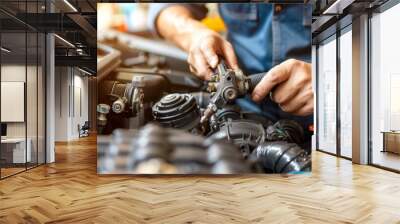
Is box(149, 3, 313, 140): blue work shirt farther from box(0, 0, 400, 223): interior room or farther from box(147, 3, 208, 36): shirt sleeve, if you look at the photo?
box(0, 0, 400, 223): interior room

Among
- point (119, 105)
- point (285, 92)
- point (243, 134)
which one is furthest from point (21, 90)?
point (285, 92)

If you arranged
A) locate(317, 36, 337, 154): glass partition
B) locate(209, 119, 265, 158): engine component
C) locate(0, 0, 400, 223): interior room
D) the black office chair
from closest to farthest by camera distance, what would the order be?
1. locate(0, 0, 400, 223): interior room
2. locate(209, 119, 265, 158): engine component
3. locate(317, 36, 337, 154): glass partition
4. the black office chair

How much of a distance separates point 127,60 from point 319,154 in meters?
5.78

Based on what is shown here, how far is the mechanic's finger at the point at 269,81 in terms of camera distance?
604 centimetres

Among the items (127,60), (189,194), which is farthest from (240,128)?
(127,60)

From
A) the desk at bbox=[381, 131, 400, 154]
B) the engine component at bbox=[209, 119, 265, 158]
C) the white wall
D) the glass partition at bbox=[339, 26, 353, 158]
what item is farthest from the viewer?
the white wall

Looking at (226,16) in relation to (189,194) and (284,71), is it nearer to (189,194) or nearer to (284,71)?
(284,71)

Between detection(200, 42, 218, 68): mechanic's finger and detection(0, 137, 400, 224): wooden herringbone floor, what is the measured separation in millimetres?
1772

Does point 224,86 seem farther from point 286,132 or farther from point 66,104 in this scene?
point 66,104

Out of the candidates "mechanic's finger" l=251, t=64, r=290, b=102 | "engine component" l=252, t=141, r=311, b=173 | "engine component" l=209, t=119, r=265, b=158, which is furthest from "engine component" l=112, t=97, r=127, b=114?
"engine component" l=252, t=141, r=311, b=173

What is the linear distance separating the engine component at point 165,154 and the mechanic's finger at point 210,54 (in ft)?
3.74

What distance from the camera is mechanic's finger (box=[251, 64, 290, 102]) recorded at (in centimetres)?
604

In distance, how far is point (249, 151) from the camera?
5961 millimetres

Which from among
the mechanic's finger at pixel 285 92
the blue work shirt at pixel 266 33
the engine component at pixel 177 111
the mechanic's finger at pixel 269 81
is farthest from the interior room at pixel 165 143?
the mechanic's finger at pixel 285 92
